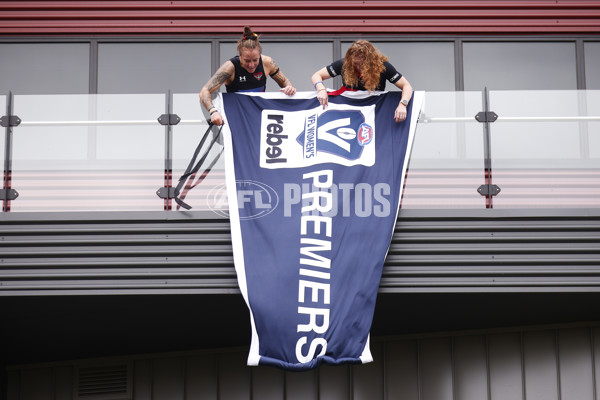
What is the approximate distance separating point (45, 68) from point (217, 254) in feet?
15.8

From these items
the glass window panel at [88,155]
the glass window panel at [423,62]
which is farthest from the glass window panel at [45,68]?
the glass window panel at [423,62]

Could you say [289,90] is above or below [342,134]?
above

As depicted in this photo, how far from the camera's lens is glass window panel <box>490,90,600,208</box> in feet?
27.2

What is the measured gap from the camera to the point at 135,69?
37.8ft

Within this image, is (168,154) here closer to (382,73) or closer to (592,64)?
(382,73)

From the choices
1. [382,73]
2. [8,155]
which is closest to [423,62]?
[382,73]

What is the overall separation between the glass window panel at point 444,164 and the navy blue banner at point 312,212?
5.9 inches

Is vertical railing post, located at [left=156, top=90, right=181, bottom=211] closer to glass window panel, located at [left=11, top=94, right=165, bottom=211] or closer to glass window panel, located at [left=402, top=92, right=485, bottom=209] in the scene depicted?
glass window panel, located at [left=11, top=94, right=165, bottom=211]

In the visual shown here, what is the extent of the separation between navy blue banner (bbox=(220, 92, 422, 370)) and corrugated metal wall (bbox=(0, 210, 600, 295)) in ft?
0.91

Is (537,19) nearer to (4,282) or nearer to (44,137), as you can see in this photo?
(44,137)

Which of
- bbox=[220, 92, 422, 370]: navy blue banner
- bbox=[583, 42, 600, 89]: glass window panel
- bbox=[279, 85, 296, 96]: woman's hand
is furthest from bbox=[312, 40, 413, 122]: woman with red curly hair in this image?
bbox=[583, 42, 600, 89]: glass window panel

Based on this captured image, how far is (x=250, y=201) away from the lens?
811 cm

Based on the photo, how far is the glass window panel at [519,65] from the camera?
11.6 metres

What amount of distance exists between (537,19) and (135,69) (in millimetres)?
5352
